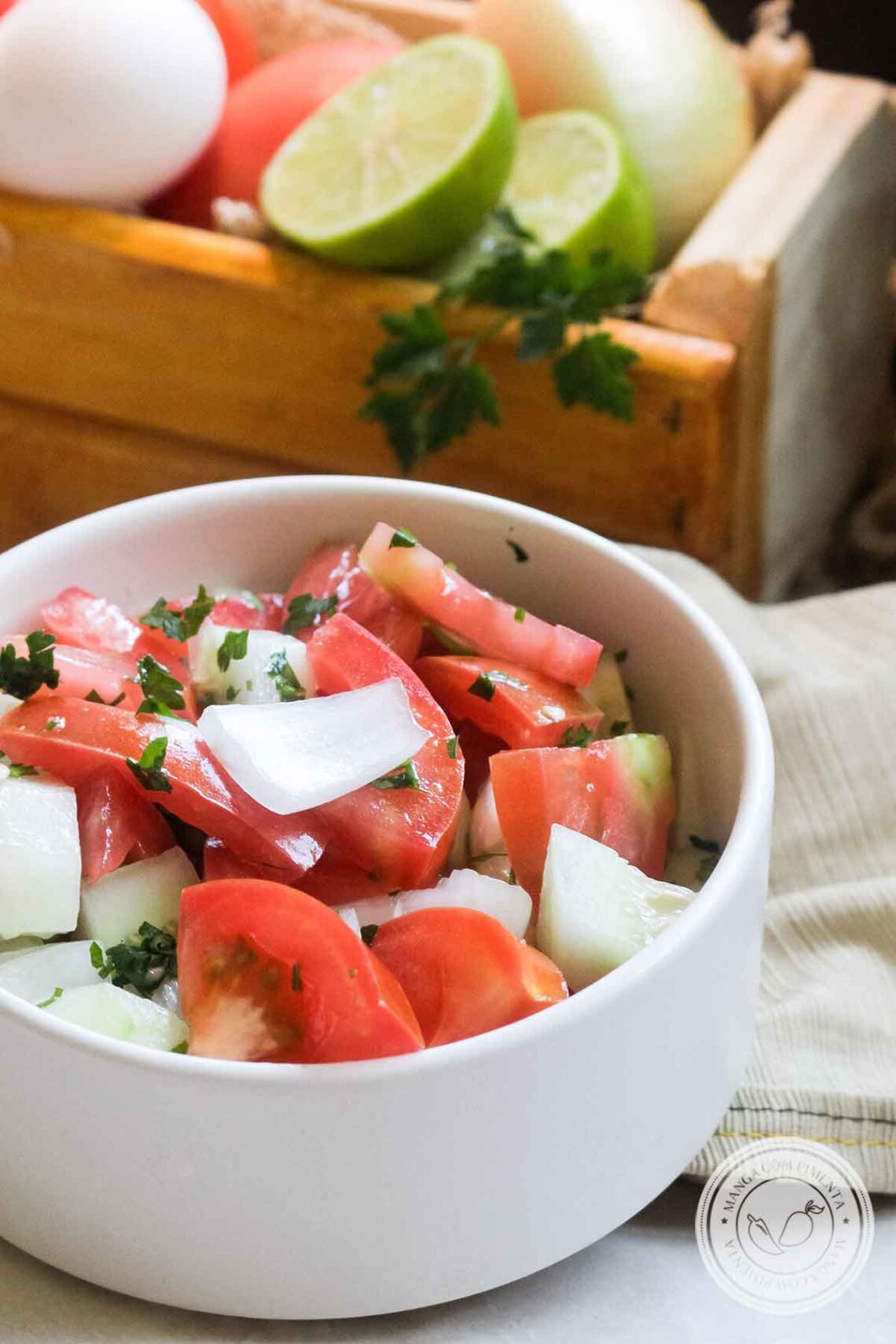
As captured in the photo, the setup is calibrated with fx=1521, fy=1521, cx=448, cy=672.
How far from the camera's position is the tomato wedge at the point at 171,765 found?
2.27 feet

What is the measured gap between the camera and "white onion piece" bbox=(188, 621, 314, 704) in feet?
2.56

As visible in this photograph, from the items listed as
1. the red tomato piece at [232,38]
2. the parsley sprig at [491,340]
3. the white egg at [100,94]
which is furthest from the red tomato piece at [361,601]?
the red tomato piece at [232,38]

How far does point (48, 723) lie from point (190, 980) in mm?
153

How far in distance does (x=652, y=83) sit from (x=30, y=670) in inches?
34.7

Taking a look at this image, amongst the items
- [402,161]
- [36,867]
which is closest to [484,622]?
[36,867]

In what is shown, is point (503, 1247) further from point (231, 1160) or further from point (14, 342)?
point (14, 342)

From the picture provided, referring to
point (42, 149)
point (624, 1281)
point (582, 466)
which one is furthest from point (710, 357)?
point (624, 1281)

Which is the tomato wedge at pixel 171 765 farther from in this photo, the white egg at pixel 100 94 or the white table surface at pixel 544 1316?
the white egg at pixel 100 94

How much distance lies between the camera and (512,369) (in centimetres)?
122

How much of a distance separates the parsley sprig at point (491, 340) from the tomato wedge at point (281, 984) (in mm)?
619

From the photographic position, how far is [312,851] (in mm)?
695

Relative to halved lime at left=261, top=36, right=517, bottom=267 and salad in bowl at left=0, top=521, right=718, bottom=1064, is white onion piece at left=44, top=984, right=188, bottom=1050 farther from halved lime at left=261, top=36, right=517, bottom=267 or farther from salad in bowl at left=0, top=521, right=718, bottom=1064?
halved lime at left=261, top=36, right=517, bottom=267


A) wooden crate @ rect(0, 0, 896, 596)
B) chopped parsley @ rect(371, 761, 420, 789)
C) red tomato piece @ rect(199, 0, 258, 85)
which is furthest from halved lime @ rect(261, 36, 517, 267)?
chopped parsley @ rect(371, 761, 420, 789)

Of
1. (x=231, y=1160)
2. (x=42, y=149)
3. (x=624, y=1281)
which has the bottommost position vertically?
(x=624, y=1281)
